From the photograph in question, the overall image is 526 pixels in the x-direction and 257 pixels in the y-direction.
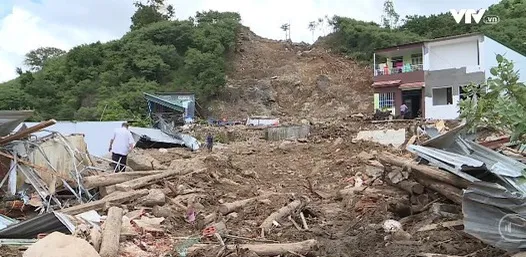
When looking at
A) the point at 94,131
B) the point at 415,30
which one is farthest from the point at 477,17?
the point at 94,131

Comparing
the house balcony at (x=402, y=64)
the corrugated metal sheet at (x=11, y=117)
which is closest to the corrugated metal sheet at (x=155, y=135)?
the corrugated metal sheet at (x=11, y=117)

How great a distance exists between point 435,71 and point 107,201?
25.6m

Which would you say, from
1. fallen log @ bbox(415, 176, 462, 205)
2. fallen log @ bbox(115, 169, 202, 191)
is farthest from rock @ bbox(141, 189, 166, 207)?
fallen log @ bbox(415, 176, 462, 205)

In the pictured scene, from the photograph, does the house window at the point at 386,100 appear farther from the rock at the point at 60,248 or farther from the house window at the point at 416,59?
the rock at the point at 60,248

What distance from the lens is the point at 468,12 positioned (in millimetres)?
38406

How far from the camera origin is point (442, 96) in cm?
3019

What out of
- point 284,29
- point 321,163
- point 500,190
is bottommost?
point 321,163

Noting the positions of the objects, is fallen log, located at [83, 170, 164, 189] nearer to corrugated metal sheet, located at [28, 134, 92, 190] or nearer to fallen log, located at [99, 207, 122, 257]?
corrugated metal sheet, located at [28, 134, 92, 190]

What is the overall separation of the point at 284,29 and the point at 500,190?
58681 mm

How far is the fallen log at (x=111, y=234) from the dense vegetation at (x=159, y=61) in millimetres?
29159

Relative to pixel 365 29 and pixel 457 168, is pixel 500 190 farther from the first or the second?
pixel 365 29

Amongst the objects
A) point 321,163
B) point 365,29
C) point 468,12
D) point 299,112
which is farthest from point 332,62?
point 321,163

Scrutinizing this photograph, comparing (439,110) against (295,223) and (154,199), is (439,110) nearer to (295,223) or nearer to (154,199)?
(295,223)

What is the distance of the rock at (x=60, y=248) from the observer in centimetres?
470
